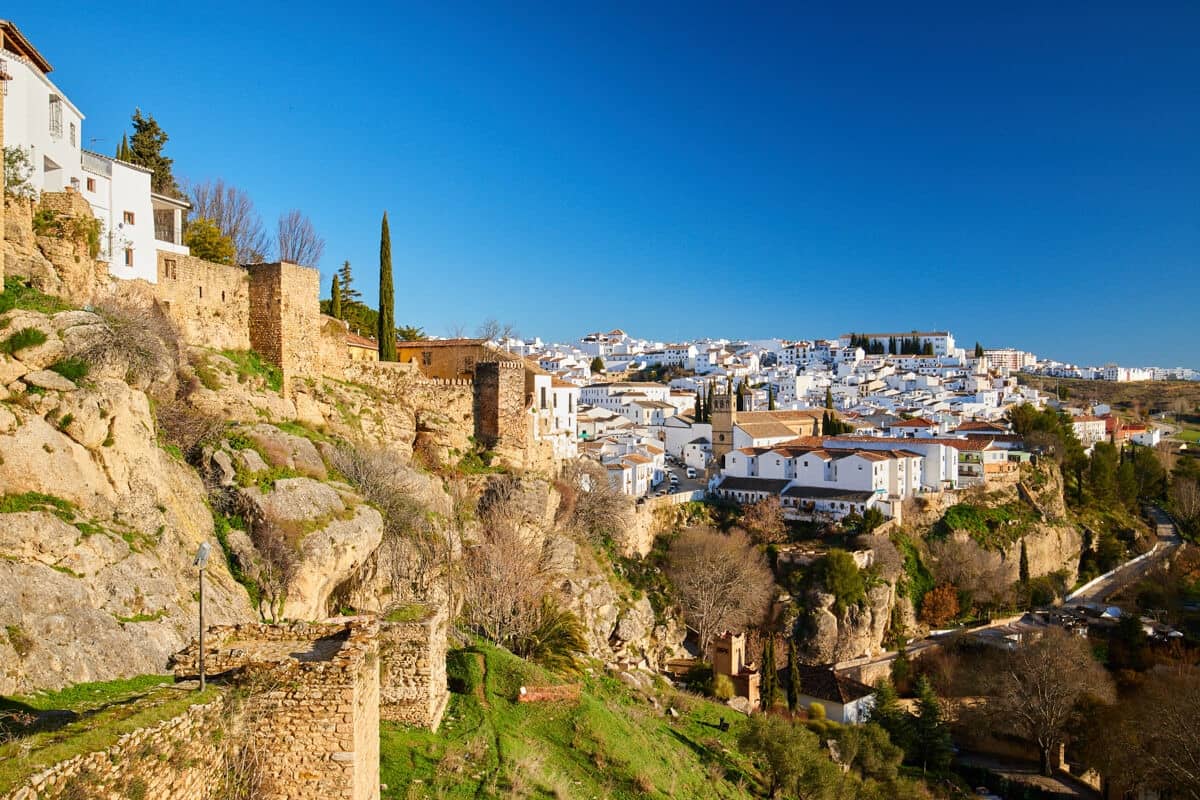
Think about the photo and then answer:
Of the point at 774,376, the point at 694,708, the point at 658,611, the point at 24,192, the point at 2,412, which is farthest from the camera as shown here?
the point at 774,376

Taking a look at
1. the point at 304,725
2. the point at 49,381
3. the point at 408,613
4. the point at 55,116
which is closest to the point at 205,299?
the point at 55,116

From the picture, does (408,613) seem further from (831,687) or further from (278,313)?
(831,687)

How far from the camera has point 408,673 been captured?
10.5 meters

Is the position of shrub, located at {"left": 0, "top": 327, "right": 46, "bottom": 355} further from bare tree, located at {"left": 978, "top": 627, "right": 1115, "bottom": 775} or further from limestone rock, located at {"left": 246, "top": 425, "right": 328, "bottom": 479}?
bare tree, located at {"left": 978, "top": 627, "right": 1115, "bottom": 775}

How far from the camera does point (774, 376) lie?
355 ft

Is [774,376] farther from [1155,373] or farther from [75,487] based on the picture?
[1155,373]

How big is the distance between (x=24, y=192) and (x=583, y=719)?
51.1 ft

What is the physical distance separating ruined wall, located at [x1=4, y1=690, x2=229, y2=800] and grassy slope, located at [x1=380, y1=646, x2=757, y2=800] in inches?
117

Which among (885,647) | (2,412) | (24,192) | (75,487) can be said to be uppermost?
(24,192)

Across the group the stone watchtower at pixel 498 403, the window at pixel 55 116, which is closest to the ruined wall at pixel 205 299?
the window at pixel 55 116

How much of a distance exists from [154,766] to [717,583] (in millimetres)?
33273

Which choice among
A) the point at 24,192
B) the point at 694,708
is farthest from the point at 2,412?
the point at 694,708

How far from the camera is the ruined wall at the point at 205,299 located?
21328 millimetres

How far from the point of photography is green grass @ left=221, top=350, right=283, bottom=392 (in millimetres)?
21859
